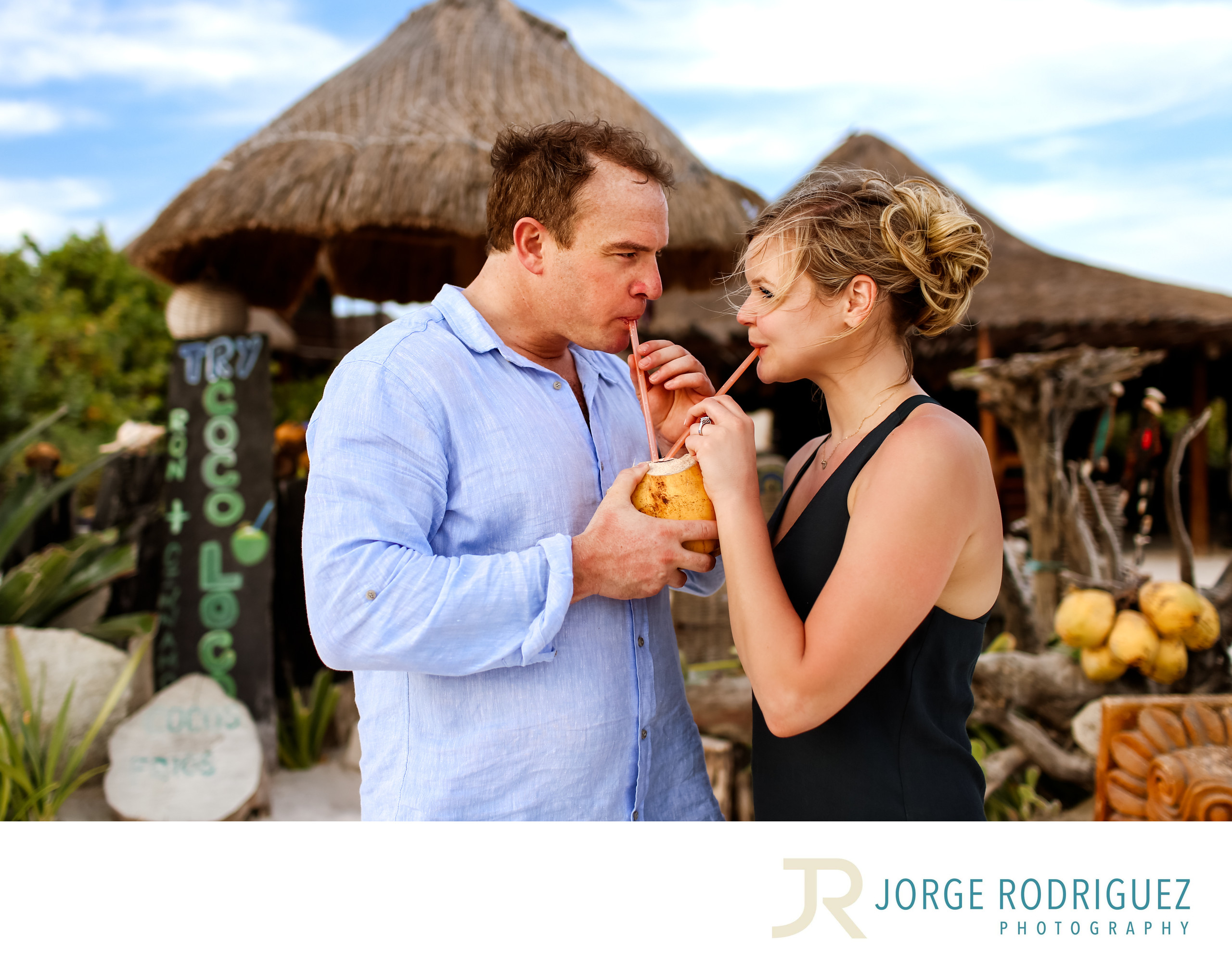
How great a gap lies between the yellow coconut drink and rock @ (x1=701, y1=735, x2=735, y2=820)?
1780mm

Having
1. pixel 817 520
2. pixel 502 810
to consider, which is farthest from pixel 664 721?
pixel 817 520

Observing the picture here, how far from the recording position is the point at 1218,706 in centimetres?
248

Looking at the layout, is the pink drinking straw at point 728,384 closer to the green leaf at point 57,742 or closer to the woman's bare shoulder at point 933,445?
the woman's bare shoulder at point 933,445

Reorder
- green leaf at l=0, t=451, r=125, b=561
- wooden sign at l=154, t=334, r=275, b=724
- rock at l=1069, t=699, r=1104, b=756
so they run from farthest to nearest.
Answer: wooden sign at l=154, t=334, r=275, b=724, green leaf at l=0, t=451, r=125, b=561, rock at l=1069, t=699, r=1104, b=756

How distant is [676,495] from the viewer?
1.21 m

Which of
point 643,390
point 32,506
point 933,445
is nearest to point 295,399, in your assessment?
point 32,506

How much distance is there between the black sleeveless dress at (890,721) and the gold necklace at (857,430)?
2.0 inches

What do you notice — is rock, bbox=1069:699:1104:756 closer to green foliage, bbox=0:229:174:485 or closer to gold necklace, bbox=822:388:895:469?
gold necklace, bbox=822:388:895:469

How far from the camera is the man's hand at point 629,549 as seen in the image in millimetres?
1175

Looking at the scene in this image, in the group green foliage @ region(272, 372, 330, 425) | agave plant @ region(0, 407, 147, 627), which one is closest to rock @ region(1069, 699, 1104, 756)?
agave plant @ region(0, 407, 147, 627)

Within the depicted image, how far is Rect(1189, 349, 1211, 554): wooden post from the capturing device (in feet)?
30.3

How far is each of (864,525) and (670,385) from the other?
1.34 feet

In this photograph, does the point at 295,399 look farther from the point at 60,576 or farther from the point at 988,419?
the point at 988,419
